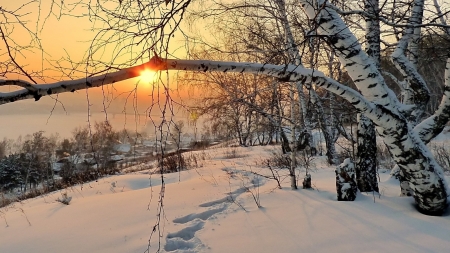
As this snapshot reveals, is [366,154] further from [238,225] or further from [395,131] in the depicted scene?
[238,225]

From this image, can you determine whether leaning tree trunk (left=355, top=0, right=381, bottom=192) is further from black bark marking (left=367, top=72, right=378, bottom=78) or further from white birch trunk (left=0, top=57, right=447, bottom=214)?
black bark marking (left=367, top=72, right=378, bottom=78)

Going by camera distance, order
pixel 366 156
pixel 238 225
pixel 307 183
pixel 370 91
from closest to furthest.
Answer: pixel 370 91
pixel 238 225
pixel 366 156
pixel 307 183

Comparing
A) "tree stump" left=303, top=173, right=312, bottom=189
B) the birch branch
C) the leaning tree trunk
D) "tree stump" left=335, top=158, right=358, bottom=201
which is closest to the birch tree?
the birch branch

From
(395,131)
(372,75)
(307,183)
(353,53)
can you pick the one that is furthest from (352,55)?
(307,183)

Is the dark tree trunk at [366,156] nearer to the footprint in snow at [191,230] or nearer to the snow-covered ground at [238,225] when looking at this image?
the snow-covered ground at [238,225]

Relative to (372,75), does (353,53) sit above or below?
above

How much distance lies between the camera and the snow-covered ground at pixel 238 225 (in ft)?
9.57

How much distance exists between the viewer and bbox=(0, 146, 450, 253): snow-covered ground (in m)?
2.92

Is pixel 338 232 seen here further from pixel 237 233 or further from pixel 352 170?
pixel 352 170

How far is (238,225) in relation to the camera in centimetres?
364

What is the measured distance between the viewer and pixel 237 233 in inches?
134

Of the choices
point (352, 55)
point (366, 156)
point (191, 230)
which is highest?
point (352, 55)

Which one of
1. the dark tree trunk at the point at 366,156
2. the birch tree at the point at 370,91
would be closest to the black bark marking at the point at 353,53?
the birch tree at the point at 370,91

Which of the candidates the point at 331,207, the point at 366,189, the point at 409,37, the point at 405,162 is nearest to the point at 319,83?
the point at 405,162
